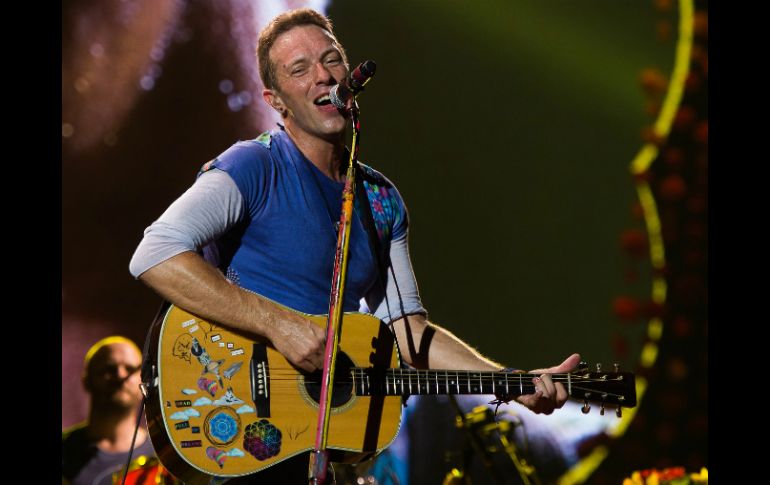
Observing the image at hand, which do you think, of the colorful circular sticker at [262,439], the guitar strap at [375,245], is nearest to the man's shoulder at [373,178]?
the guitar strap at [375,245]

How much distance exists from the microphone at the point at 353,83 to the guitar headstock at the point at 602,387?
3.86 ft

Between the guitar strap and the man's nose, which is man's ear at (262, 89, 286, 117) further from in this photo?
the guitar strap

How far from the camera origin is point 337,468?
4.54m

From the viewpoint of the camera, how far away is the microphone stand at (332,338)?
2.11m

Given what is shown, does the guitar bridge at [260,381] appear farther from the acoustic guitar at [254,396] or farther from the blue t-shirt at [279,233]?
the blue t-shirt at [279,233]

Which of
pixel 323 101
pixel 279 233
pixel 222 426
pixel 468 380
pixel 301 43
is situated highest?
pixel 301 43

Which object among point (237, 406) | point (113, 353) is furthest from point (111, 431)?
point (237, 406)

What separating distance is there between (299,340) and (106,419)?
9.15 ft

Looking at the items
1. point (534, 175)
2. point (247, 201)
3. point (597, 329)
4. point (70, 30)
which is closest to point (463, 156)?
point (534, 175)

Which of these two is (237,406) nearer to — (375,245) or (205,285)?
(205,285)

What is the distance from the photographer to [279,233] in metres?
2.68

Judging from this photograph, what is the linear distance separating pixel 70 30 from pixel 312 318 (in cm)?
305

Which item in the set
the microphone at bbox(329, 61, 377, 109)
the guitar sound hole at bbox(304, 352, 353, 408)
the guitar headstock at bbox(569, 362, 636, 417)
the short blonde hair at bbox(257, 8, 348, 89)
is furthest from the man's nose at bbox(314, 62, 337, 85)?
the guitar headstock at bbox(569, 362, 636, 417)

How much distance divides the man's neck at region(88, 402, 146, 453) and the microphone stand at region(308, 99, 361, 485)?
2.91m
